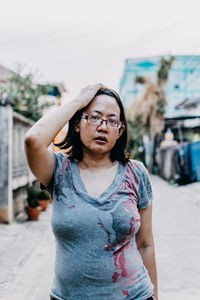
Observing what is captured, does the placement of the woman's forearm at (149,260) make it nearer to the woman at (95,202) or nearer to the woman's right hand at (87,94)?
the woman at (95,202)

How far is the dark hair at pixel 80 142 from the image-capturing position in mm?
1705

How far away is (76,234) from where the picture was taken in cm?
141

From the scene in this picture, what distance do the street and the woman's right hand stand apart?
2768 mm

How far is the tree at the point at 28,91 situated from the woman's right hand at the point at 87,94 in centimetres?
938

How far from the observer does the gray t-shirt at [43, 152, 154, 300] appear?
1.40 meters

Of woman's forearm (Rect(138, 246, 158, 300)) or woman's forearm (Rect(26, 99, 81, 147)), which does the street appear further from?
woman's forearm (Rect(26, 99, 81, 147))

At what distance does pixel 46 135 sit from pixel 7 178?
17.8 ft

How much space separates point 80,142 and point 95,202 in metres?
0.45

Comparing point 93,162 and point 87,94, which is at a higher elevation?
point 87,94

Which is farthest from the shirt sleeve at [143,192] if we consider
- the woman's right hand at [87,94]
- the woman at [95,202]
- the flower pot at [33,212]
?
the flower pot at [33,212]

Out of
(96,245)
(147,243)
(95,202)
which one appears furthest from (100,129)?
(147,243)

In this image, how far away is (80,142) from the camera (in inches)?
70.3

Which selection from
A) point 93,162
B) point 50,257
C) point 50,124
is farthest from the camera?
point 50,257

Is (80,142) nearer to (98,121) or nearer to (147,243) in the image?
(98,121)
